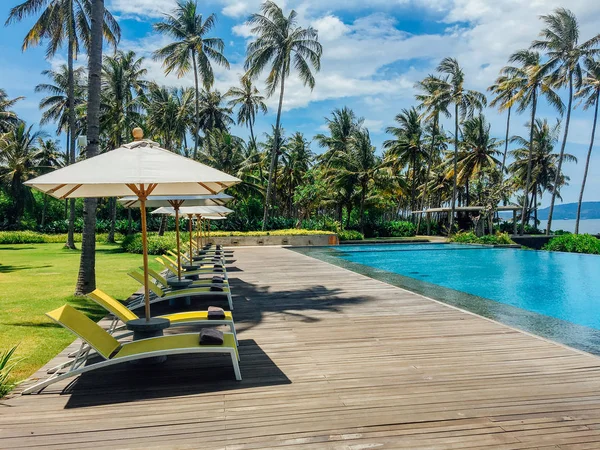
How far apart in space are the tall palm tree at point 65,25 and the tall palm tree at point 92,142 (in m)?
13.0

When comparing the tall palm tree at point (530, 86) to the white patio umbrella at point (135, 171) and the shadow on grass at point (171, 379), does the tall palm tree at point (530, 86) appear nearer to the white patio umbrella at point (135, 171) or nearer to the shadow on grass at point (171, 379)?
the shadow on grass at point (171, 379)

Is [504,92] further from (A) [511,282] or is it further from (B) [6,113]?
(B) [6,113]

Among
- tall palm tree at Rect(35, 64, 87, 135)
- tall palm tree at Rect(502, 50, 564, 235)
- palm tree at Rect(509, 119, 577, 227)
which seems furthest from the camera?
palm tree at Rect(509, 119, 577, 227)

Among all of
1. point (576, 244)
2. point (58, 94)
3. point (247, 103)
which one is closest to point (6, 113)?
point (58, 94)

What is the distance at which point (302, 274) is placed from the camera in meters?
12.8

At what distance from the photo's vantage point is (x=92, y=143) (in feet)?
29.6

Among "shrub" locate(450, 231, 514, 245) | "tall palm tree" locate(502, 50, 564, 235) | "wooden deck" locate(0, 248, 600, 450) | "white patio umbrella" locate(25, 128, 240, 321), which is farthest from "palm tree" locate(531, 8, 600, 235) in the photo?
"white patio umbrella" locate(25, 128, 240, 321)

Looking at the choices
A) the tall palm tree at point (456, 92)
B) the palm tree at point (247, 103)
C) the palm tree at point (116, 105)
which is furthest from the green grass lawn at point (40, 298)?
the palm tree at point (247, 103)

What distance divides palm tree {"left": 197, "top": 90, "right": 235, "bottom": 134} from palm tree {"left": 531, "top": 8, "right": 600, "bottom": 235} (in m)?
26.7

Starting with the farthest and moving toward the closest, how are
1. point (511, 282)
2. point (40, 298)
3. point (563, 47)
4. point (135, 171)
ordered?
point (563, 47) < point (511, 282) < point (40, 298) < point (135, 171)

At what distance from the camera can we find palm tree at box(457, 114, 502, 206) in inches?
1587

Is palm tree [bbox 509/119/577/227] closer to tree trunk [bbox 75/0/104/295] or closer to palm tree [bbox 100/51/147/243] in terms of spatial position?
palm tree [bbox 100/51/147/243]

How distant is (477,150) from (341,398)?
40.3m

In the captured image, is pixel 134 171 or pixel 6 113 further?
pixel 6 113
